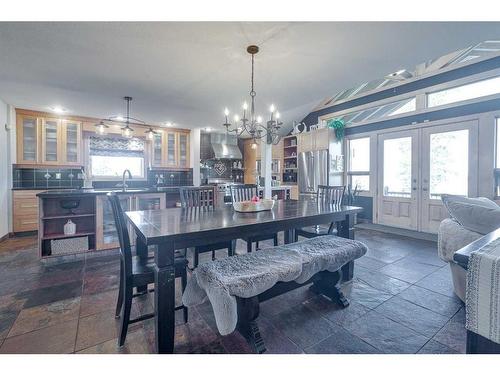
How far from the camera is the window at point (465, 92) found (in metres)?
3.58

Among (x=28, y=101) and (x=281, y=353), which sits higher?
(x=28, y=101)

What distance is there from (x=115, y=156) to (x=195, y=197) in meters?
3.59

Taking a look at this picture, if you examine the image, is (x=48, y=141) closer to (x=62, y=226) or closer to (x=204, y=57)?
(x=62, y=226)

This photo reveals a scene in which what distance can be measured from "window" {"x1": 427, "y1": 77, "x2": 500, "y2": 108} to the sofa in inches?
108

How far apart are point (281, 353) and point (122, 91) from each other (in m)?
3.81

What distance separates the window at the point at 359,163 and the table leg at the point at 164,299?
16.5ft

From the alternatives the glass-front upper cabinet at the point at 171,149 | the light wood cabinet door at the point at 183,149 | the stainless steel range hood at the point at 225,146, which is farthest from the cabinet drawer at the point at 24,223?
the stainless steel range hood at the point at 225,146

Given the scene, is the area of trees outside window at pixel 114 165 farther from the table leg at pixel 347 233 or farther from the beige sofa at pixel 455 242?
the beige sofa at pixel 455 242

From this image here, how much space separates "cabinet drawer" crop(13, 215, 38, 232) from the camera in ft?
14.0

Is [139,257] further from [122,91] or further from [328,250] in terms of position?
[122,91]

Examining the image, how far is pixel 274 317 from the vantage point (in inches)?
73.7

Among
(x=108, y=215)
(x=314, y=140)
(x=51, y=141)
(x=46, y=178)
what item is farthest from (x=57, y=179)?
(x=314, y=140)
